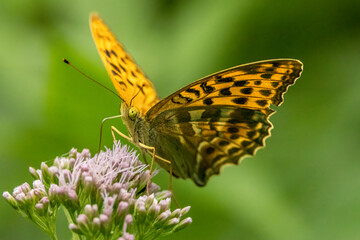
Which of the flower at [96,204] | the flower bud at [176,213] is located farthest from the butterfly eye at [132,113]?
the flower bud at [176,213]

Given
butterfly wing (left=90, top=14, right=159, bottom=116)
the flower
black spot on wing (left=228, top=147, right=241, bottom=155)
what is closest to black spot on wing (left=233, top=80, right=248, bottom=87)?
black spot on wing (left=228, top=147, right=241, bottom=155)

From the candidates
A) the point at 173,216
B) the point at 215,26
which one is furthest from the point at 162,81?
the point at 173,216

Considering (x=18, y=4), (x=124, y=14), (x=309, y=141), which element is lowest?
(x=309, y=141)

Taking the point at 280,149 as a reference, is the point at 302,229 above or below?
below

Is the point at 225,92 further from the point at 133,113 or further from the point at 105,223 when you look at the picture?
the point at 105,223

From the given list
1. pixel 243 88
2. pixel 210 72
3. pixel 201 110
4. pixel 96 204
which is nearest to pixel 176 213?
pixel 96 204

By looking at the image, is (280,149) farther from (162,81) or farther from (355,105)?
(162,81)

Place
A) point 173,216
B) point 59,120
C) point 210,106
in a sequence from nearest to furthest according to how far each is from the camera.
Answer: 1. point 173,216
2. point 210,106
3. point 59,120
